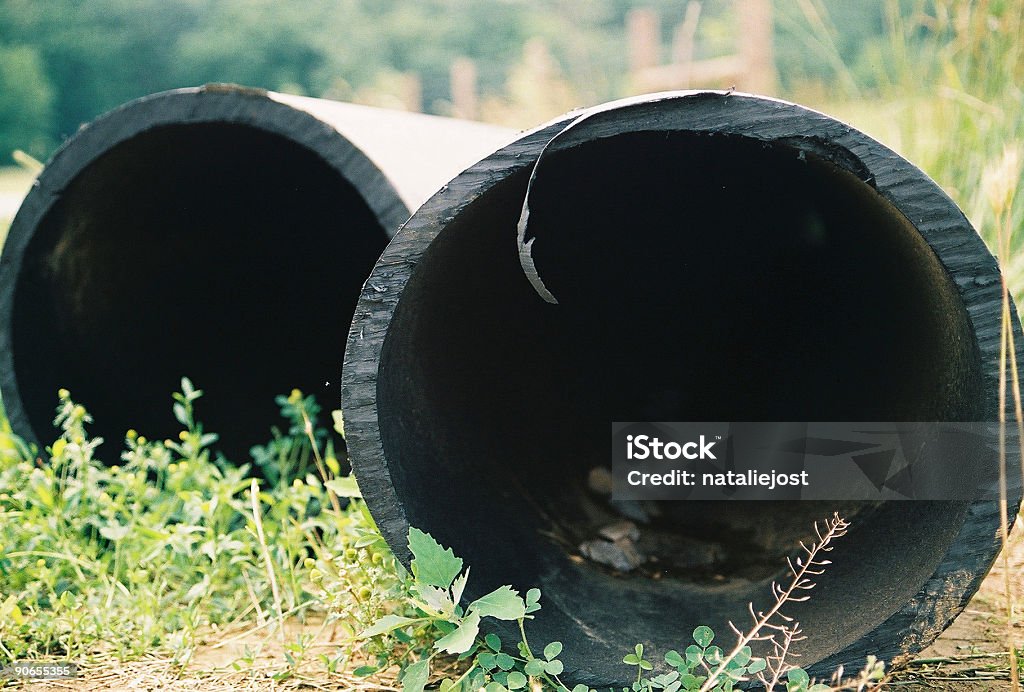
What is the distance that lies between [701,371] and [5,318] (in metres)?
1.69

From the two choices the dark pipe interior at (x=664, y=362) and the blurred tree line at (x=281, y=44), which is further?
the blurred tree line at (x=281, y=44)

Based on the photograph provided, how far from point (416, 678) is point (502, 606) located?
173 mm

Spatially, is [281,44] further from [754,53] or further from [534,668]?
[534,668]

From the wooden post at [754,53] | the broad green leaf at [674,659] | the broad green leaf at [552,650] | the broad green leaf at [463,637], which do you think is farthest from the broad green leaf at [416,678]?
the wooden post at [754,53]

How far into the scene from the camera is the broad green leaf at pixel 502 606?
1.37m

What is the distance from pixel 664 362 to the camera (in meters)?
2.28

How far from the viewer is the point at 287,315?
9.45 feet

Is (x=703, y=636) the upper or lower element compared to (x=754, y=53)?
lower

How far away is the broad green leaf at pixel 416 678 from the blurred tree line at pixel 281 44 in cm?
865

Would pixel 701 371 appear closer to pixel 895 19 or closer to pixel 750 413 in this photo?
pixel 750 413

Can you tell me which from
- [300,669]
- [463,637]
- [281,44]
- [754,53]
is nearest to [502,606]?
[463,637]

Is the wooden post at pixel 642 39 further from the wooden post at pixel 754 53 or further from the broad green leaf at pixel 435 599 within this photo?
the broad green leaf at pixel 435 599

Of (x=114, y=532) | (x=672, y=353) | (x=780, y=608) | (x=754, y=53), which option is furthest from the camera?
(x=754, y=53)

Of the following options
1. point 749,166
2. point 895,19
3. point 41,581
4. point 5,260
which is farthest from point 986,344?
point 895,19
